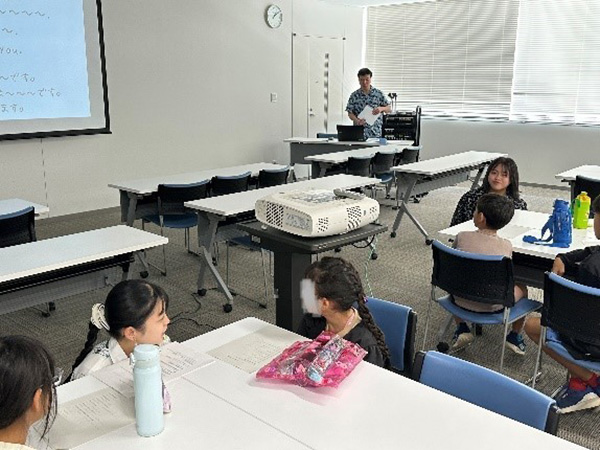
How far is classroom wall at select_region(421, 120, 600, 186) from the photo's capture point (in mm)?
7929

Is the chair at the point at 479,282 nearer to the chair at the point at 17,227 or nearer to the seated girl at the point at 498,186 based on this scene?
the seated girl at the point at 498,186

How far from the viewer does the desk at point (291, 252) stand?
6.03 feet

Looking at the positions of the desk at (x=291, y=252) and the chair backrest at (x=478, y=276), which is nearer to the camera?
the desk at (x=291, y=252)

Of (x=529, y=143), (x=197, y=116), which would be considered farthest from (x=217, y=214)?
(x=529, y=143)

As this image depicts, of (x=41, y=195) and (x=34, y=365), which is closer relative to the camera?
(x=34, y=365)

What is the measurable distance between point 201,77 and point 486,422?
22.2 feet

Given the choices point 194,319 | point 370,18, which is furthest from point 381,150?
point 370,18

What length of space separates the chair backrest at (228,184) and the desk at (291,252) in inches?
100

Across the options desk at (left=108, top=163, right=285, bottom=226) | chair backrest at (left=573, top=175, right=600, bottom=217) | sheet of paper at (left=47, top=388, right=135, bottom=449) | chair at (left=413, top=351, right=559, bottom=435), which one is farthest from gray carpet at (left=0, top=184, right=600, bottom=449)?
sheet of paper at (left=47, top=388, right=135, bottom=449)

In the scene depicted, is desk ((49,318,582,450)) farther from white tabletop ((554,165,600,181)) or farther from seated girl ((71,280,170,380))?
white tabletop ((554,165,600,181))

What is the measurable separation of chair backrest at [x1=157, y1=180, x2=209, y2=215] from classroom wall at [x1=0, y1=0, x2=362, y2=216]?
245 centimetres

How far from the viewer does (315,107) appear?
920 centimetres

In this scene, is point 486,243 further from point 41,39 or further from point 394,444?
point 41,39

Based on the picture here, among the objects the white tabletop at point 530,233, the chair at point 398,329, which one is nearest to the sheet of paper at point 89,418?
the chair at point 398,329
